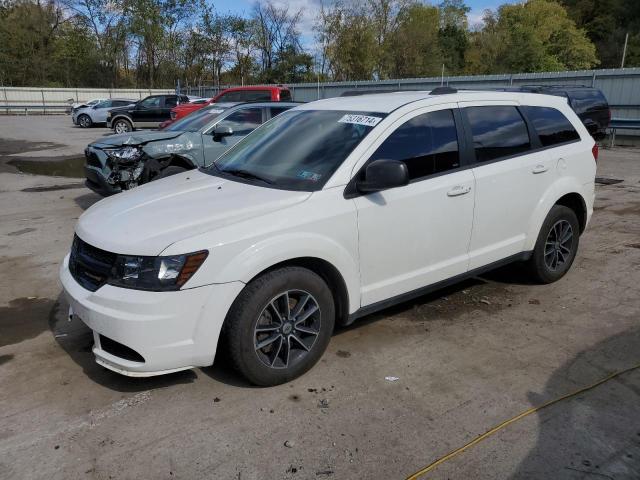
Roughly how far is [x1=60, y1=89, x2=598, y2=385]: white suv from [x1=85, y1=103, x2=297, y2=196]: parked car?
3.74 metres

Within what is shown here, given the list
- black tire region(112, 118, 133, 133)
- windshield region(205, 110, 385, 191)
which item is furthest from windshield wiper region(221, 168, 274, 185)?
black tire region(112, 118, 133, 133)

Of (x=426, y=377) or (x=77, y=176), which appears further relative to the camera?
(x=77, y=176)

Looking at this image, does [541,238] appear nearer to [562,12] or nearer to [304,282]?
[304,282]

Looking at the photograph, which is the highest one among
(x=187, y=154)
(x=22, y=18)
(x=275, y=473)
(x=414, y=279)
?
(x=22, y=18)

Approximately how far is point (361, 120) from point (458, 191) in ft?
3.01

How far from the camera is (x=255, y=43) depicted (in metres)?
58.2

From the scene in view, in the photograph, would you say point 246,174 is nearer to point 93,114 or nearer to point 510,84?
point 510,84

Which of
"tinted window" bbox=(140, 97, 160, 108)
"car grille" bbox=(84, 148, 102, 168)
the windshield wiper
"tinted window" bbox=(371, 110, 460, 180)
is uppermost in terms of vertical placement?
"tinted window" bbox=(140, 97, 160, 108)

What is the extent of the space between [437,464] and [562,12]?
2567 inches

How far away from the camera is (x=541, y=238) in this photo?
4.89 m

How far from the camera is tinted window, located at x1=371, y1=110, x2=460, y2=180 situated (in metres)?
3.83

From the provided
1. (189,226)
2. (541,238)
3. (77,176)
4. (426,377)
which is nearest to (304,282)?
(189,226)

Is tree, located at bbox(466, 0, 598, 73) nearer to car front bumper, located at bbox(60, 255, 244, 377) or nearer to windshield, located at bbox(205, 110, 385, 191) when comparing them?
windshield, located at bbox(205, 110, 385, 191)

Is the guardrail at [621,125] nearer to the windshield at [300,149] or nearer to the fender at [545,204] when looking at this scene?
the fender at [545,204]
